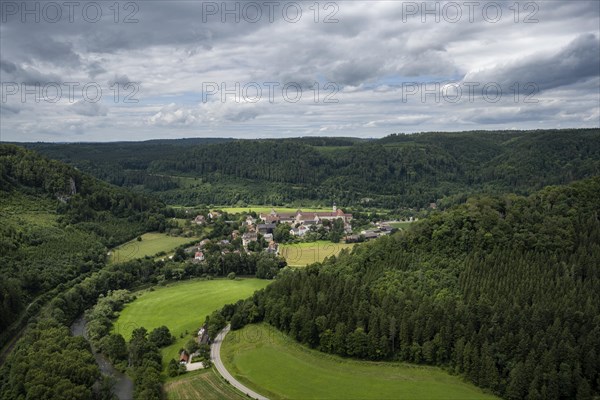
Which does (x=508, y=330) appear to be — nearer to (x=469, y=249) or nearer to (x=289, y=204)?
(x=469, y=249)

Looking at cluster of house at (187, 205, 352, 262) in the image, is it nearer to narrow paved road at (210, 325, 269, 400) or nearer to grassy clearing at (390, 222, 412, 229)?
grassy clearing at (390, 222, 412, 229)

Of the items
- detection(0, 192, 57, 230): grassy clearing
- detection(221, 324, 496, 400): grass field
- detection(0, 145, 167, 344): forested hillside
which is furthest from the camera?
detection(0, 192, 57, 230): grassy clearing

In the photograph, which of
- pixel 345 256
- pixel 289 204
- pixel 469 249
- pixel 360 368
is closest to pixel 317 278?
pixel 345 256

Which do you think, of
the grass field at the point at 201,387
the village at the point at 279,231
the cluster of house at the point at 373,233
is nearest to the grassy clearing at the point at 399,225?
the village at the point at 279,231

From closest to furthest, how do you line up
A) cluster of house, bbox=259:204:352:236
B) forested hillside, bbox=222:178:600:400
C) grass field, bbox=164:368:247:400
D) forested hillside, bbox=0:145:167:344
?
forested hillside, bbox=222:178:600:400 < grass field, bbox=164:368:247:400 < forested hillside, bbox=0:145:167:344 < cluster of house, bbox=259:204:352:236

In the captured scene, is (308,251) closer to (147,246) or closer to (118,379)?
(147,246)

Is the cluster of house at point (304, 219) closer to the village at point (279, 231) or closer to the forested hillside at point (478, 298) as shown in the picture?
the village at point (279, 231)

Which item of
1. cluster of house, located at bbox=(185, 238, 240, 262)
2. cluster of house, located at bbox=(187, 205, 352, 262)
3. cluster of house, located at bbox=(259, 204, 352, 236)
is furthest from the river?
cluster of house, located at bbox=(259, 204, 352, 236)
